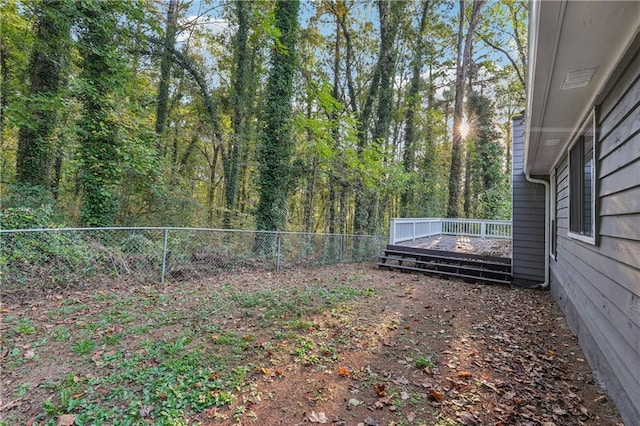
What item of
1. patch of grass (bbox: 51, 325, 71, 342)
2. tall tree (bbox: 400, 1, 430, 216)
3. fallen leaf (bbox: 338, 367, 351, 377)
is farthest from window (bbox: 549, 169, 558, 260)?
patch of grass (bbox: 51, 325, 71, 342)

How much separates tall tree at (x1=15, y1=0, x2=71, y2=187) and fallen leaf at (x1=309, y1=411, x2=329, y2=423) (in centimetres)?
751

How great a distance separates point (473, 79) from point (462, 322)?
16.7 meters

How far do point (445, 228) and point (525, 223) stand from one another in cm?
654

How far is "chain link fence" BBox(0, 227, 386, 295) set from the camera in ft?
13.0

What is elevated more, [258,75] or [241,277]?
[258,75]

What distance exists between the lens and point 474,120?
15.6m

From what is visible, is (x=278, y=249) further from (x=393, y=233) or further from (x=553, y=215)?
(x=553, y=215)

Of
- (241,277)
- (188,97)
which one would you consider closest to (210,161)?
(188,97)

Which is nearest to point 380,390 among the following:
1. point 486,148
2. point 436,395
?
point 436,395

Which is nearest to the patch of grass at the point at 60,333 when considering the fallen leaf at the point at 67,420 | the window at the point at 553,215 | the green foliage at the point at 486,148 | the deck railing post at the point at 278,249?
the fallen leaf at the point at 67,420

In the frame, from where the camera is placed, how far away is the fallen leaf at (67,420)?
1.88m

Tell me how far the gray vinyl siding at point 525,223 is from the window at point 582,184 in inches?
108

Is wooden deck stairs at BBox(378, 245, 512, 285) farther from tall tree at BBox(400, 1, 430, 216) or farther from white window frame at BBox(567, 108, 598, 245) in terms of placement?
tall tree at BBox(400, 1, 430, 216)

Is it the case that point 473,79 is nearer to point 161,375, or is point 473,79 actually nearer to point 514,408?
point 514,408
